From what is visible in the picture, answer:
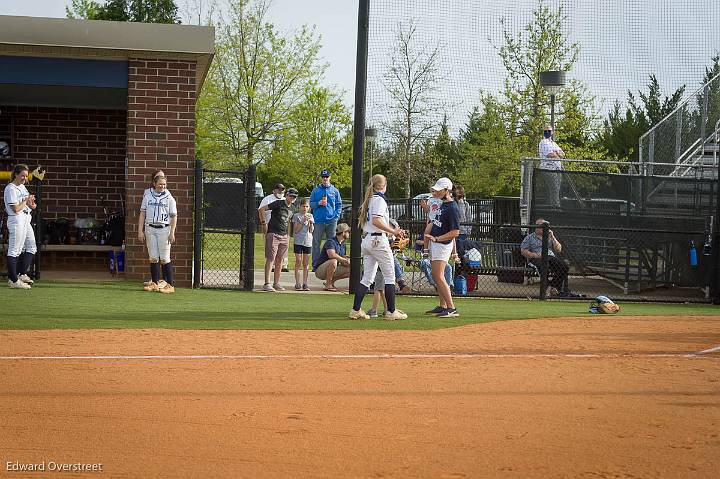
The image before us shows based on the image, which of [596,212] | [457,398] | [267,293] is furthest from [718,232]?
[457,398]

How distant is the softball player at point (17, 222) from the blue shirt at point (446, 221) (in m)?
6.67

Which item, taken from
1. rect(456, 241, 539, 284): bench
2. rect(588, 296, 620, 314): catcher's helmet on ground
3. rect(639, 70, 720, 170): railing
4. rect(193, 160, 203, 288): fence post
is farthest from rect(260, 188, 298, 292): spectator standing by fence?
rect(639, 70, 720, 170): railing

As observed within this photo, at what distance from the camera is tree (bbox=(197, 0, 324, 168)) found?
41250 mm

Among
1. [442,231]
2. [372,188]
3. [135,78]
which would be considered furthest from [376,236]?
[135,78]

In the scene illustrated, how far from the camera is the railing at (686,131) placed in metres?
20.4

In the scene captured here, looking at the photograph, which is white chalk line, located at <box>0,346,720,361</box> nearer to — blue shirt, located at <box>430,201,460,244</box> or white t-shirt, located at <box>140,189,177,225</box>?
blue shirt, located at <box>430,201,460,244</box>

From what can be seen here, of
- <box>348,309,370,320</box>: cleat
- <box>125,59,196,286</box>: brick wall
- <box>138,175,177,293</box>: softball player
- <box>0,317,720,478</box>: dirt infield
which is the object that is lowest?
<box>0,317,720,478</box>: dirt infield

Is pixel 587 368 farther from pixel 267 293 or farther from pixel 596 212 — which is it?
pixel 596 212

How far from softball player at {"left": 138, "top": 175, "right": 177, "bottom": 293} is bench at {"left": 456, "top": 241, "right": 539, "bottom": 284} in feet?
17.5

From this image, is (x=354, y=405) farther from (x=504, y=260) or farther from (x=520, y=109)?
(x=520, y=109)

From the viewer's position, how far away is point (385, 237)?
12039 mm

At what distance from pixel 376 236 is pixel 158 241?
4.50m

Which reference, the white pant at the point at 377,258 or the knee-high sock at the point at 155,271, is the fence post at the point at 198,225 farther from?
the white pant at the point at 377,258

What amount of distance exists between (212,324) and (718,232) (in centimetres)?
A: 1011
